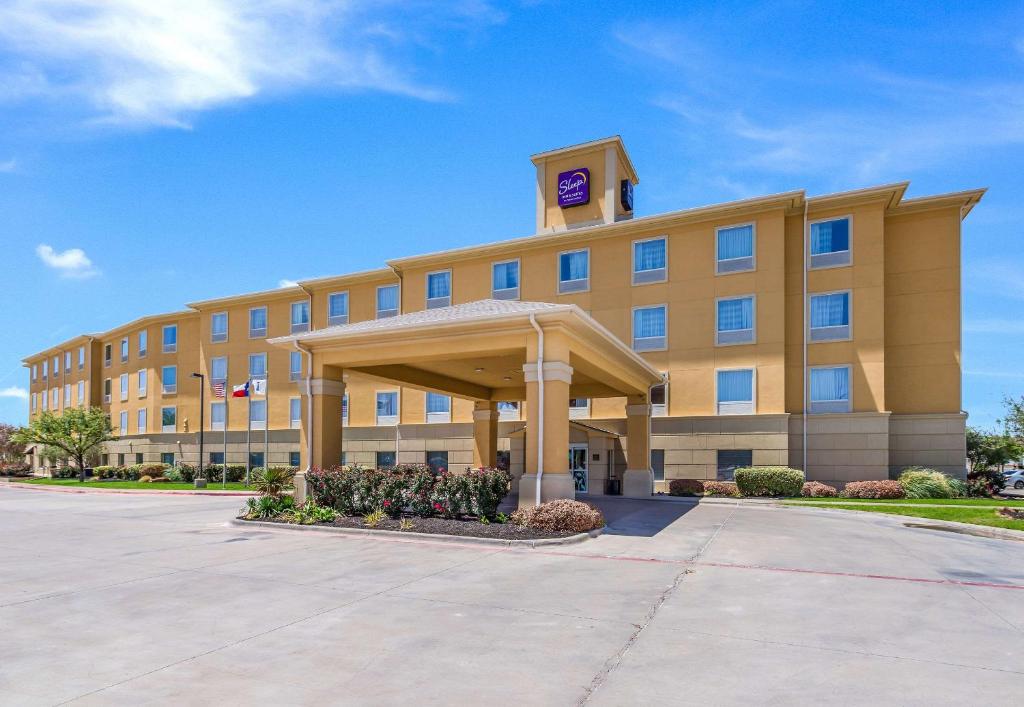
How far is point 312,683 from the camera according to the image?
19.6ft

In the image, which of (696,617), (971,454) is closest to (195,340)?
(696,617)

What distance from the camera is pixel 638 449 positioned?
2797 cm

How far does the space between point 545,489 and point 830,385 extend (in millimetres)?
18287

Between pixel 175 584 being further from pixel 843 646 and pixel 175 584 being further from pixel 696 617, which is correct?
pixel 843 646

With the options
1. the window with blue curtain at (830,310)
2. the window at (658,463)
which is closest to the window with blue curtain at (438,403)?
the window at (658,463)

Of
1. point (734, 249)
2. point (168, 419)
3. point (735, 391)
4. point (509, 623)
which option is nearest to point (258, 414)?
point (168, 419)

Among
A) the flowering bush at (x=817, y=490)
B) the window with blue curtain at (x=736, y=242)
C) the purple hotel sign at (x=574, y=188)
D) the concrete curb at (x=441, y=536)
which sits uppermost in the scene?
the purple hotel sign at (x=574, y=188)

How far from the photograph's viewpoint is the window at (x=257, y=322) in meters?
45.2

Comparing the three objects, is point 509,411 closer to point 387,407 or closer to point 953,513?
point 387,407

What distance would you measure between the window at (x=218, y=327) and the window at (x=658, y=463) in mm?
31912

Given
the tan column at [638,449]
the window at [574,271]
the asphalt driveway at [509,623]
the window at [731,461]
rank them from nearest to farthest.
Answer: the asphalt driveway at [509,623]
the tan column at [638,449]
the window at [731,461]
the window at [574,271]

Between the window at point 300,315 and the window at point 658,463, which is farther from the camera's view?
the window at point 300,315

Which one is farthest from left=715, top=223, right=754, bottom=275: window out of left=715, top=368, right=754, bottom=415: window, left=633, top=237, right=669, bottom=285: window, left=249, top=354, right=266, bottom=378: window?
left=249, top=354, right=266, bottom=378: window

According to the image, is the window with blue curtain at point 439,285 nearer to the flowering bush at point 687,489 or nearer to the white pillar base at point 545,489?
the flowering bush at point 687,489
